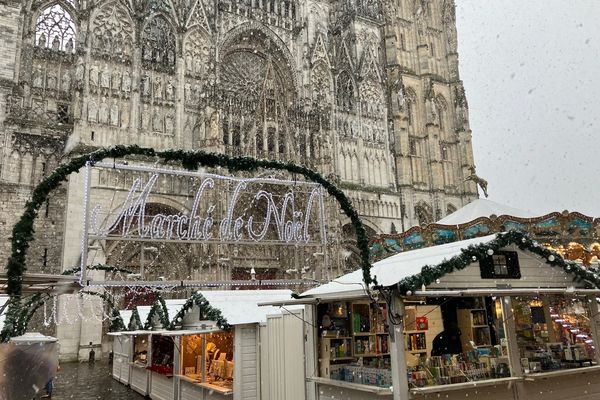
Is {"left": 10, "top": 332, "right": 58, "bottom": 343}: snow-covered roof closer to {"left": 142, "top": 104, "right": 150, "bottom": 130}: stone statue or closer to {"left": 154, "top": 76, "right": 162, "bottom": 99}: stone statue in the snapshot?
{"left": 142, "top": 104, "right": 150, "bottom": 130}: stone statue

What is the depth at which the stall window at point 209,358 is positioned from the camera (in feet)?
37.7

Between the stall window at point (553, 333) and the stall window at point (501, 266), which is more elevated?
the stall window at point (501, 266)

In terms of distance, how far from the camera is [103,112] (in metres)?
25.0

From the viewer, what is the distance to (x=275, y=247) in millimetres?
28938

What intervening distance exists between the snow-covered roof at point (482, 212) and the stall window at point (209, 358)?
33.8 feet

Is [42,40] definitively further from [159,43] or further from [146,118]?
[146,118]

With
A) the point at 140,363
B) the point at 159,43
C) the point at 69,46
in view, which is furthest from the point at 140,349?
the point at 159,43

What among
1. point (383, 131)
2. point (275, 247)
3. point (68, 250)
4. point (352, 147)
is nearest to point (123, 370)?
point (68, 250)

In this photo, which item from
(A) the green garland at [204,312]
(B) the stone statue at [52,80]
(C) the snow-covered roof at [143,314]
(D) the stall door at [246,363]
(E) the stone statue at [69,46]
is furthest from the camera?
(E) the stone statue at [69,46]

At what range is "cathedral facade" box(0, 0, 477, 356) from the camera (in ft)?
76.1

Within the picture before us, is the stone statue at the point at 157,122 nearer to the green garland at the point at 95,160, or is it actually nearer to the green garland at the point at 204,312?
the green garland at the point at 204,312

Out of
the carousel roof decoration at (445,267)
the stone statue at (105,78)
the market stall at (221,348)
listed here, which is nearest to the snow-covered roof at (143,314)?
the market stall at (221,348)

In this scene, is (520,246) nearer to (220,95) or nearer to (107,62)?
(220,95)

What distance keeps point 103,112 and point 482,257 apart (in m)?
22.4
